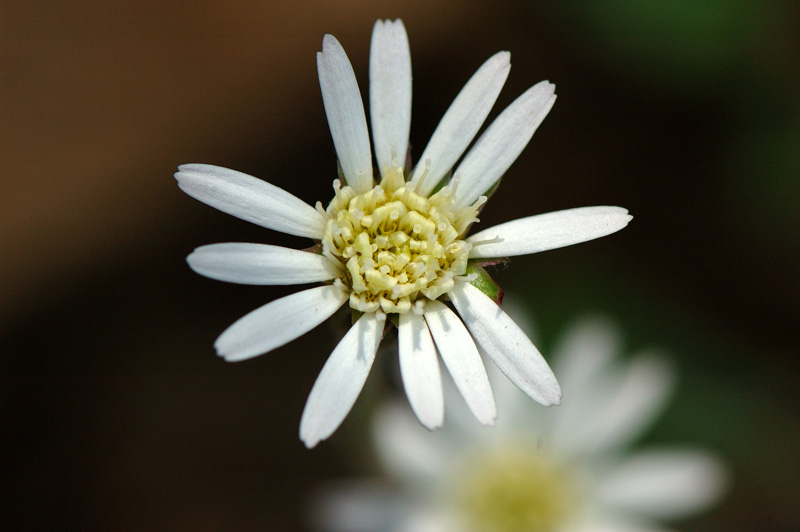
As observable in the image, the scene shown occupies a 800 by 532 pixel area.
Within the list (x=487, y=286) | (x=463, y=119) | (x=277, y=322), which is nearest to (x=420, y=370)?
(x=487, y=286)

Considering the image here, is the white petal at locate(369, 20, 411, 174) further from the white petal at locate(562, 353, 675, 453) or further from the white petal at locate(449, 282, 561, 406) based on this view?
the white petal at locate(562, 353, 675, 453)

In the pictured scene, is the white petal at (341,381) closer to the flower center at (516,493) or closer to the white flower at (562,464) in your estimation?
the white flower at (562,464)

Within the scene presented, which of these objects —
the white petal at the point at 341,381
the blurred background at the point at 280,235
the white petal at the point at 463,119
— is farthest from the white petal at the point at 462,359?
the blurred background at the point at 280,235

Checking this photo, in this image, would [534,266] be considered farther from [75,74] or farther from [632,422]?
[75,74]

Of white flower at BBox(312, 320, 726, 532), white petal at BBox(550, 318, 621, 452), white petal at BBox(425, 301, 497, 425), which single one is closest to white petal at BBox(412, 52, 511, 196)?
white petal at BBox(425, 301, 497, 425)

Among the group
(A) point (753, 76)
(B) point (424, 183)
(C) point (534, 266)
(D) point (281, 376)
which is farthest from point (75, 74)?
(A) point (753, 76)

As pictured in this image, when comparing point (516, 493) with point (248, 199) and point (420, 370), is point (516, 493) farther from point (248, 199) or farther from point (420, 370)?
point (248, 199)

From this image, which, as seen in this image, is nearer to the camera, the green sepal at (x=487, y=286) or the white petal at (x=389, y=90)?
the white petal at (x=389, y=90)
